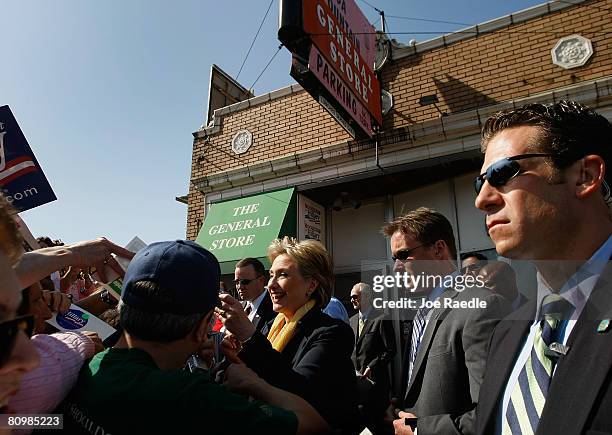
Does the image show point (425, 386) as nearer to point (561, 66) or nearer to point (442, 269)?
point (442, 269)

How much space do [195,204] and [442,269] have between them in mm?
7128

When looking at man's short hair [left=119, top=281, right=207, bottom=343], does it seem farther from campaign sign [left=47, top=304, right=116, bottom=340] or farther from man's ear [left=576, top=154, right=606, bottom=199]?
man's ear [left=576, top=154, right=606, bottom=199]

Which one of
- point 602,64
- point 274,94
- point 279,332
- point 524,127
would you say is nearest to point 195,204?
point 274,94

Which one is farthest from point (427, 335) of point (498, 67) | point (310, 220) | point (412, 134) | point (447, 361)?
point (498, 67)

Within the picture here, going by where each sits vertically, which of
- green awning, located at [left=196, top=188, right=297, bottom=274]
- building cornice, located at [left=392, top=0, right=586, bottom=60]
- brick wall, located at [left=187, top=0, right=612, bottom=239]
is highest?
building cornice, located at [left=392, top=0, right=586, bottom=60]

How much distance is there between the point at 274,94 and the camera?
8664 millimetres

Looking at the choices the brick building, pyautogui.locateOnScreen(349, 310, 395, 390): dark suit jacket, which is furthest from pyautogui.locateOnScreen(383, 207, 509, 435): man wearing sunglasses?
the brick building

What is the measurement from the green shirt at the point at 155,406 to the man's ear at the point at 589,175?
4.01 feet

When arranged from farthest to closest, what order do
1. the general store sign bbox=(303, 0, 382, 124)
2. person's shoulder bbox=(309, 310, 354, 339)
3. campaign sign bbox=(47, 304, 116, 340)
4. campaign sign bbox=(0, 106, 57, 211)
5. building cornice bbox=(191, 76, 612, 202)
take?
building cornice bbox=(191, 76, 612, 202) → the general store sign bbox=(303, 0, 382, 124) → campaign sign bbox=(0, 106, 57, 211) → person's shoulder bbox=(309, 310, 354, 339) → campaign sign bbox=(47, 304, 116, 340)

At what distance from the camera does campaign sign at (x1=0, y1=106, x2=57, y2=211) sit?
3757mm

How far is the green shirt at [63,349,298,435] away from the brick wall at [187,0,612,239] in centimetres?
656

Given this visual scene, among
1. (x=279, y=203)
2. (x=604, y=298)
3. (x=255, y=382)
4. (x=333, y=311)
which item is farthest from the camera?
(x=279, y=203)

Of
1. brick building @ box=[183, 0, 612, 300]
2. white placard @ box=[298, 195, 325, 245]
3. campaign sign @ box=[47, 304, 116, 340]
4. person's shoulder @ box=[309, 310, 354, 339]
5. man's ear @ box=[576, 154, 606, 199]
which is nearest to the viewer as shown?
man's ear @ box=[576, 154, 606, 199]

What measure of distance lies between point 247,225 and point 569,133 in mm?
6800
